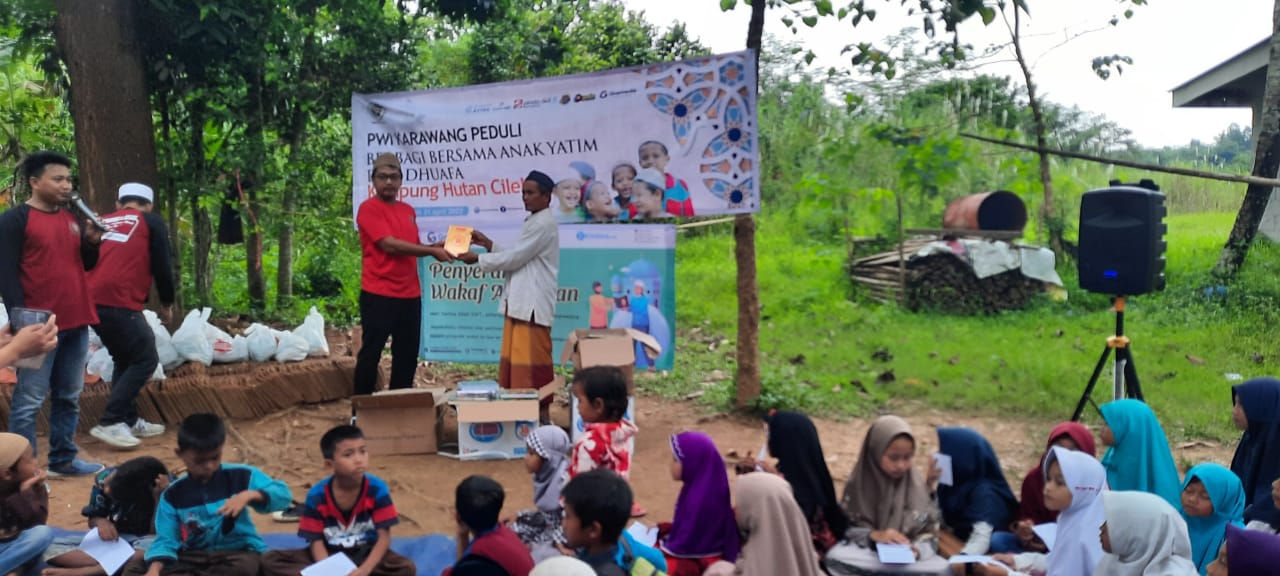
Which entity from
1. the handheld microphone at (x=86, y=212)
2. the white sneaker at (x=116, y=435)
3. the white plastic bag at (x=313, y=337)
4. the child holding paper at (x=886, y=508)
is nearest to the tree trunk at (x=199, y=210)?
the white plastic bag at (x=313, y=337)

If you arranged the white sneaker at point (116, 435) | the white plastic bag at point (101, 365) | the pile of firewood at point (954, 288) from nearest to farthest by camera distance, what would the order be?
the white sneaker at point (116, 435), the white plastic bag at point (101, 365), the pile of firewood at point (954, 288)

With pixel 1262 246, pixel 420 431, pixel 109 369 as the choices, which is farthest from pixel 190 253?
pixel 1262 246

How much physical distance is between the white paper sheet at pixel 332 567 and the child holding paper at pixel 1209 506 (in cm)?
310

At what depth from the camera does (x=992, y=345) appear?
8.97 m

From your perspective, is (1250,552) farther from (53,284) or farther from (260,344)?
(260,344)

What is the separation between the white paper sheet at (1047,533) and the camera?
3.76m

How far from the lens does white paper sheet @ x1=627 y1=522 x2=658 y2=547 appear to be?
4008 millimetres

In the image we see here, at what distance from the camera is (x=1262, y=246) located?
10.1 m

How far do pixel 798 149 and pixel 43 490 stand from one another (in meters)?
12.3

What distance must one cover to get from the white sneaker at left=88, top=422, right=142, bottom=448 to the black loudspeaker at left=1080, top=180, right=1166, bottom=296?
5632mm

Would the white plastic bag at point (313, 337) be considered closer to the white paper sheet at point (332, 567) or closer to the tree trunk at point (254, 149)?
the tree trunk at point (254, 149)

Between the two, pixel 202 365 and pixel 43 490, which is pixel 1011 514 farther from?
pixel 202 365

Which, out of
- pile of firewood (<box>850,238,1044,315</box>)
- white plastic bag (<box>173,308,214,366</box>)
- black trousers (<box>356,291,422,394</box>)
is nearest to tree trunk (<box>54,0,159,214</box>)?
white plastic bag (<box>173,308,214,366</box>)

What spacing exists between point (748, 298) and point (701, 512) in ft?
9.55
